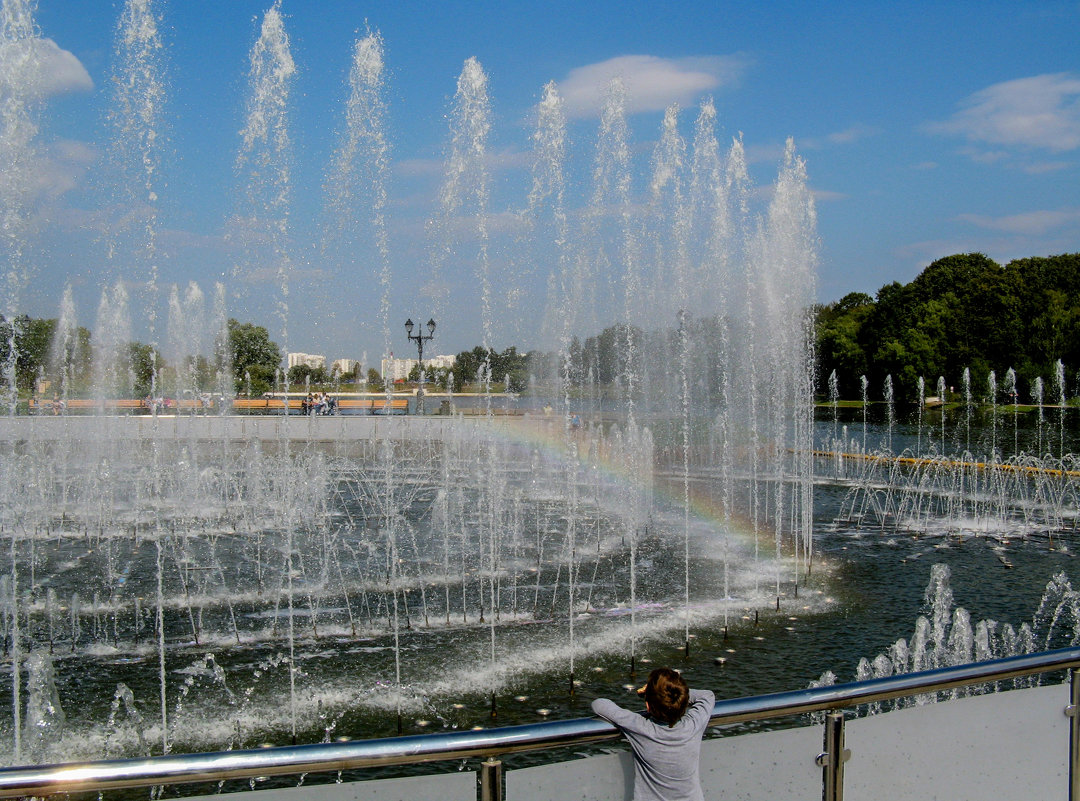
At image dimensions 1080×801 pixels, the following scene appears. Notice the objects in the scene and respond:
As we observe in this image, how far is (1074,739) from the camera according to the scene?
141 inches

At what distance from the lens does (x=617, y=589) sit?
1211 centimetres

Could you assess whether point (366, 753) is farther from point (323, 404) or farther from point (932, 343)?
point (932, 343)

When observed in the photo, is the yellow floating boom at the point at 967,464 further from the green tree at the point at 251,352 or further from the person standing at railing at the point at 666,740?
the green tree at the point at 251,352

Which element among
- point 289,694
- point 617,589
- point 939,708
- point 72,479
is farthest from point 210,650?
point 72,479

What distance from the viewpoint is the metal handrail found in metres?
2.32

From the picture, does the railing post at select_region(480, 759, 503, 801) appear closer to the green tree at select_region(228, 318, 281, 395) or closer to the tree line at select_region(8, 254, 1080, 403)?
the tree line at select_region(8, 254, 1080, 403)

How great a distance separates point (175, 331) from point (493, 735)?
122 feet

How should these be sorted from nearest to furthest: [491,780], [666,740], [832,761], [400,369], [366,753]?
[366,753] < [491,780] < [666,740] < [832,761] < [400,369]

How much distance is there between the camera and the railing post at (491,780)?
266 centimetres

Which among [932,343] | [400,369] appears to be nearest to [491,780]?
[932,343]

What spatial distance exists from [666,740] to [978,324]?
7085 cm

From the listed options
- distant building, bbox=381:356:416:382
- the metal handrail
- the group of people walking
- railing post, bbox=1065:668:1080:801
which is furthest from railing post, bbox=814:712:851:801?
the group of people walking

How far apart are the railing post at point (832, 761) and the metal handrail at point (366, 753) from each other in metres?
0.12

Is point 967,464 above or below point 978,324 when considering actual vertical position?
below
